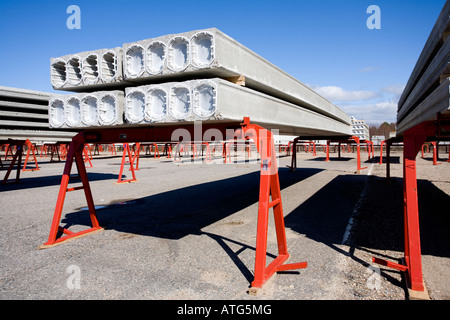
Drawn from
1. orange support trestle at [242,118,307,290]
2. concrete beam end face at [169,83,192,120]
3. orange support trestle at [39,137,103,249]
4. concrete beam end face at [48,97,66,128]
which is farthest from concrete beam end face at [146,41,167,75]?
orange support trestle at [39,137,103,249]

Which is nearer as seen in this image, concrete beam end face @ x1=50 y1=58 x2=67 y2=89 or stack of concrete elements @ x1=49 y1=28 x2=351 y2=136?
stack of concrete elements @ x1=49 y1=28 x2=351 y2=136

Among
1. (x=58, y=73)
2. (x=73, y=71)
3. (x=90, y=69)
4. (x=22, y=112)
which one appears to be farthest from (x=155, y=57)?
(x=22, y=112)

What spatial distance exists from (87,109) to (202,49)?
2.09m

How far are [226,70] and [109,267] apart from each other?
2.87m

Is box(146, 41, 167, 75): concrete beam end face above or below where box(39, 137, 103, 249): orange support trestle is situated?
Answer: above

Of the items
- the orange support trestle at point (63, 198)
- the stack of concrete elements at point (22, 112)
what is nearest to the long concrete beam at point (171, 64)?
the orange support trestle at point (63, 198)

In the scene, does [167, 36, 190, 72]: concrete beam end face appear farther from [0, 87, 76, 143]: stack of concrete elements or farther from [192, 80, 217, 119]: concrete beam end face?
[0, 87, 76, 143]: stack of concrete elements

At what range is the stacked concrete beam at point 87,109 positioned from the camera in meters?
4.06

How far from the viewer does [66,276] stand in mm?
3561

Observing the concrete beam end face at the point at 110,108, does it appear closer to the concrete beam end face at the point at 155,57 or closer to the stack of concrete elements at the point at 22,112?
the concrete beam end face at the point at 155,57

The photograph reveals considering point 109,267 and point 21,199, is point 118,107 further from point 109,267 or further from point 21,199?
point 21,199

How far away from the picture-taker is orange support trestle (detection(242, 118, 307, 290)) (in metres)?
3.21
